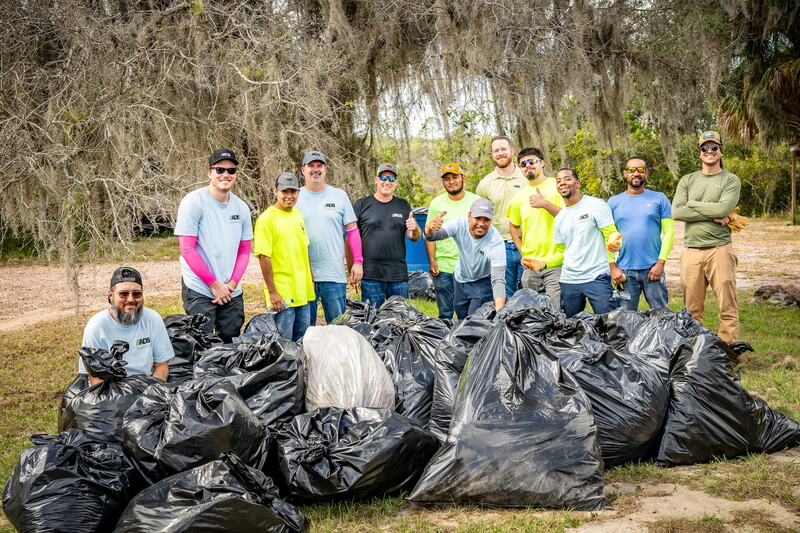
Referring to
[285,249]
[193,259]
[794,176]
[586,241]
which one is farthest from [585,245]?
[794,176]

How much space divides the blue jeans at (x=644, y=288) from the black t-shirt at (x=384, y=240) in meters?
1.81

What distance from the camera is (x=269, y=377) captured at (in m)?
3.10

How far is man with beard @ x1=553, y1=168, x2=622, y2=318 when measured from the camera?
448 centimetres

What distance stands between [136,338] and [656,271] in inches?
148

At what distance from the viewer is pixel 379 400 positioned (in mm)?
3170

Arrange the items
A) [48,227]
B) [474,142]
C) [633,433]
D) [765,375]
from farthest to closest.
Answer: [474,142], [48,227], [765,375], [633,433]

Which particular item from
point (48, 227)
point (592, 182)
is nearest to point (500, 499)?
point (48, 227)

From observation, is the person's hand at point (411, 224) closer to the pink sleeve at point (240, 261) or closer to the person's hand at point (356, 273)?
the person's hand at point (356, 273)

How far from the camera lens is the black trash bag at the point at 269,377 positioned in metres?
3.03

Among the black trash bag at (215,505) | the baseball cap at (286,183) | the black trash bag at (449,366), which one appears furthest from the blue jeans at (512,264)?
the black trash bag at (215,505)

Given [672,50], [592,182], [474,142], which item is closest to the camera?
[474,142]

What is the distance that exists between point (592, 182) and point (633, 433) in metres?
13.0

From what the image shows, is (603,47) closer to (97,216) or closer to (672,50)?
(672,50)

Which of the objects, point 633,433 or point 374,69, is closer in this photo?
point 633,433
